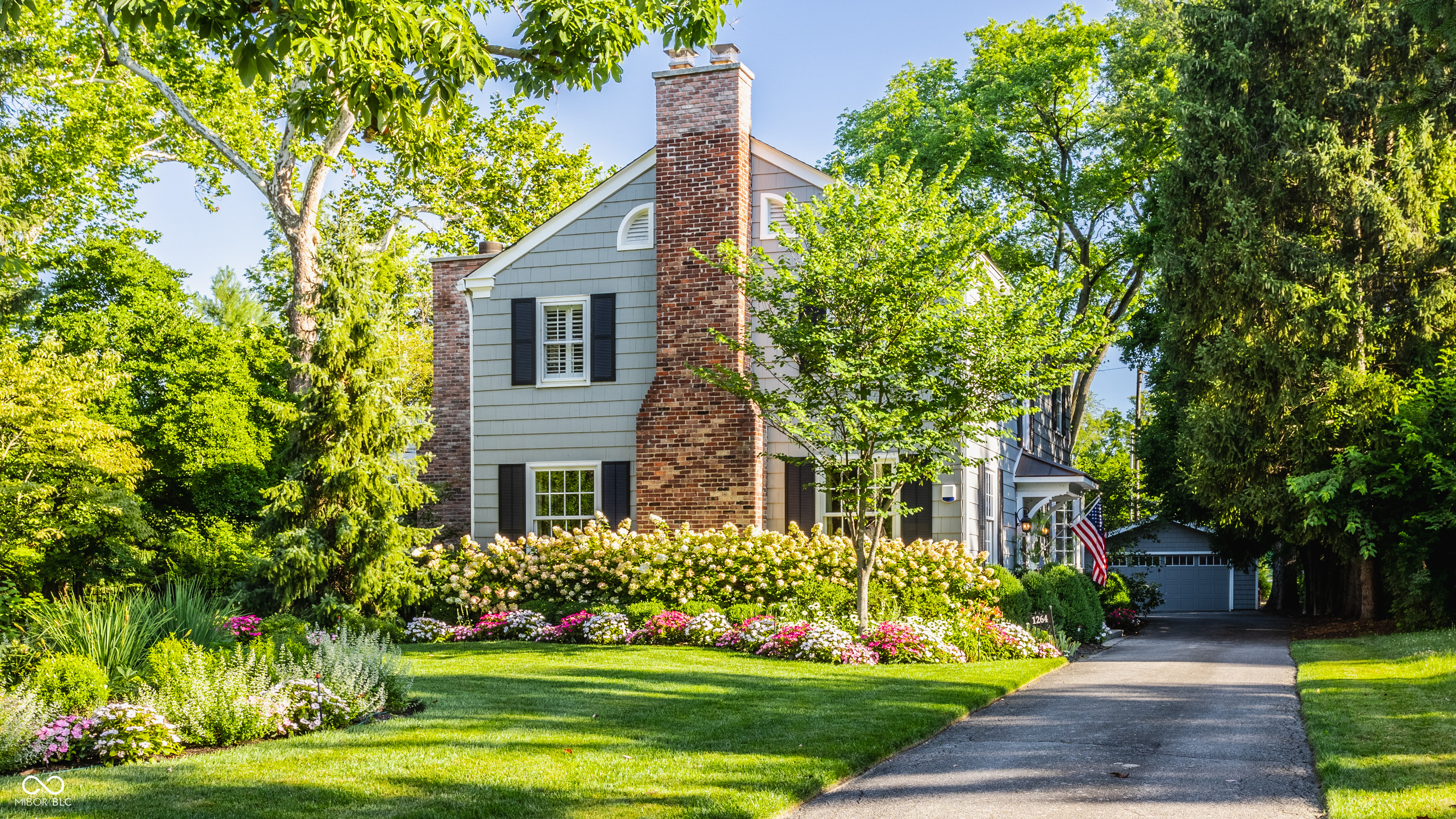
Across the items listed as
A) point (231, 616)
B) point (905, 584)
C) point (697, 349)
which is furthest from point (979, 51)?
point (231, 616)

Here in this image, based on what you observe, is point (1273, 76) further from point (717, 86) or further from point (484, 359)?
point (484, 359)

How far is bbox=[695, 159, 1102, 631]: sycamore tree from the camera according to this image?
14633mm

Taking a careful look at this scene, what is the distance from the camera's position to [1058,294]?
14.8 meters

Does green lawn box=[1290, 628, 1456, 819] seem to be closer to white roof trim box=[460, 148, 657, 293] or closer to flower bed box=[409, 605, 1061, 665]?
flower bed box=[409, 605, 1061, 665]

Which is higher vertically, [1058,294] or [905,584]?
[1058,294]

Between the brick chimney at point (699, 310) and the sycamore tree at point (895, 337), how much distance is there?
2.58m

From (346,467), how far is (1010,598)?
9479mm

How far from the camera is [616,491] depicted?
1916 cm

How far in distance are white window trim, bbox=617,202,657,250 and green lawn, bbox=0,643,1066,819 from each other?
8.81 m

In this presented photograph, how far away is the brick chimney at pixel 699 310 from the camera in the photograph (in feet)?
60.0

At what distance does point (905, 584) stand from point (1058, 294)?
4.64 m

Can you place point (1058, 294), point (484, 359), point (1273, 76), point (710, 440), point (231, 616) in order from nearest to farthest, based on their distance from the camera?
point (231, 616)
point (1058, 294)
point (710, 440)
point (484, 359)
point (1273, 76)

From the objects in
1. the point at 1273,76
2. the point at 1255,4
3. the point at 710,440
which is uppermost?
the point at 1255,4

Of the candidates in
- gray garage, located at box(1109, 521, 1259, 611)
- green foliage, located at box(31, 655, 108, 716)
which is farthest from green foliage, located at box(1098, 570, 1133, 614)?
green foliage, located at box(31, 655, 108, 716)
